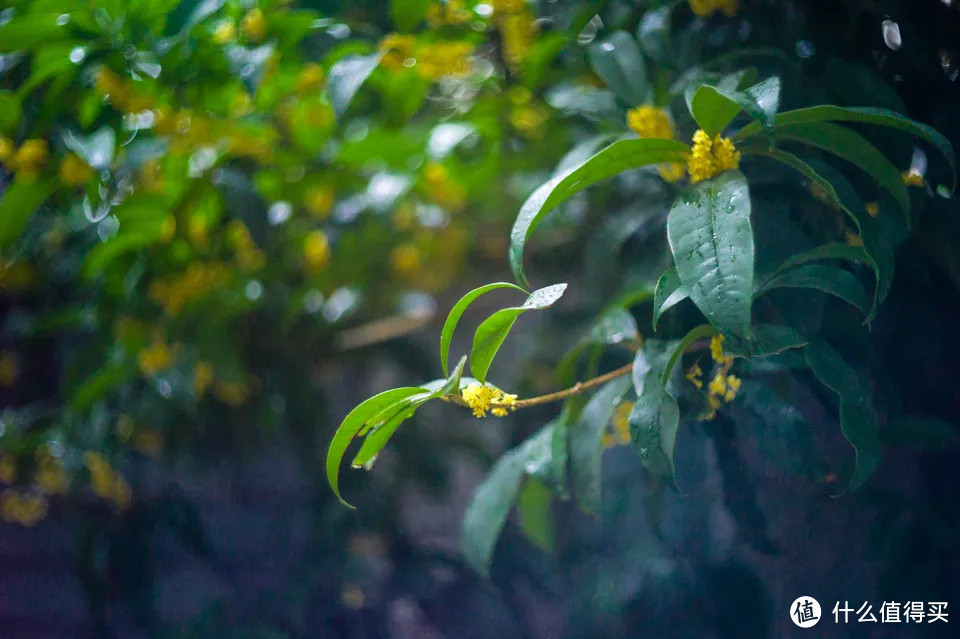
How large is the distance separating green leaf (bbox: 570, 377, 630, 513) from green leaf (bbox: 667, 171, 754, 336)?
0.61ft

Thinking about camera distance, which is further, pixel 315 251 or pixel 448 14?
pixel 315 251

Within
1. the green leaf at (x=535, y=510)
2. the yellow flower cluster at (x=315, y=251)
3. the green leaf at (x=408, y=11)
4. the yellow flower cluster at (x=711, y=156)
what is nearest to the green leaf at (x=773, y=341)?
the yellow flower cluster at (x=711, y=156)

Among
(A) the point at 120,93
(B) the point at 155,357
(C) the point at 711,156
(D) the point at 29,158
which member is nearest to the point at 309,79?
(A) the point at 120,93

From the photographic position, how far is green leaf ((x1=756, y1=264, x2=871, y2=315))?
513 mm

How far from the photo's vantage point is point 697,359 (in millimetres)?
587

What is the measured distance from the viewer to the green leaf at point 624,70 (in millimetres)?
671

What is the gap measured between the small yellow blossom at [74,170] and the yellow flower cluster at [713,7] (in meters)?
0.76

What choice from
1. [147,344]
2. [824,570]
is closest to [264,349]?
[147,344]

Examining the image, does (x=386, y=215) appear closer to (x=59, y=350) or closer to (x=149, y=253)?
(x=149, y=253)

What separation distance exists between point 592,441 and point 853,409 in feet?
0.72

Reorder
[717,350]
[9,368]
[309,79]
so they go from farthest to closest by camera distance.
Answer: [9,368] < [309,79] < [717,350]

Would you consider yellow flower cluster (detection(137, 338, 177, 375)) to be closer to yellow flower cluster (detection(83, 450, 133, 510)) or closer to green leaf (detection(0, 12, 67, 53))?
yellow flower cluster (detection(83, 450, 133, 510))

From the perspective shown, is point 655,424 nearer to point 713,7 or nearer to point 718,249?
point 718,249

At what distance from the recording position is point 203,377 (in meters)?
1.08
